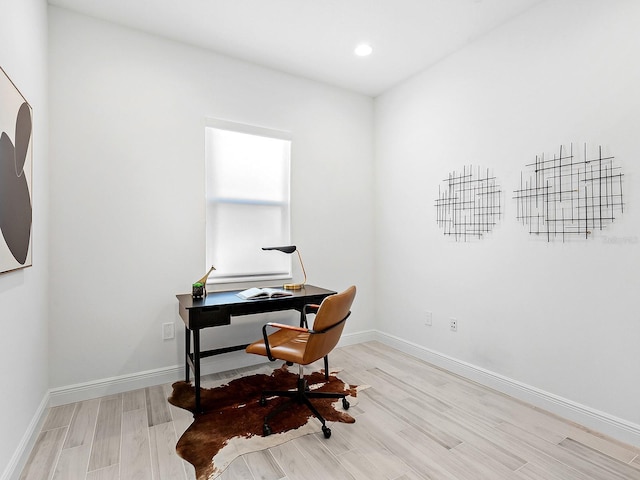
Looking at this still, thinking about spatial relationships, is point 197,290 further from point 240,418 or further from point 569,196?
point 569,196

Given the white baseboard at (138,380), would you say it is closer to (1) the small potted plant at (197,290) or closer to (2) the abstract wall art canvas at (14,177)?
(1) the small potted plant at (197,290)

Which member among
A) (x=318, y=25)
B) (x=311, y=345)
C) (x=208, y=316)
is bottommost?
(x=311, y=345)


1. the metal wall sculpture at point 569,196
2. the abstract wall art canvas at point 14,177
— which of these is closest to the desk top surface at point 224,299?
the abstract wall art canvas at point 14,177

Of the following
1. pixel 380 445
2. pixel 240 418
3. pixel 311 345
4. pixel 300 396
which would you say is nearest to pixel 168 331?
pixel 240 418

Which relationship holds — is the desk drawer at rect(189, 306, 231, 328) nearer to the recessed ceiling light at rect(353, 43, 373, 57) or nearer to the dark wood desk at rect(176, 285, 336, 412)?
the dark wood desk at rect(176, 285, 336, 412)

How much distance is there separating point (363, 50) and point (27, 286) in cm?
309

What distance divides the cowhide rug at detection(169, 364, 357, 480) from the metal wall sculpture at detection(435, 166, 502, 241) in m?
1.67

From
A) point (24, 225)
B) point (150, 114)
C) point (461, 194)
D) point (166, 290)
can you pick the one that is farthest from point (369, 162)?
point (24, 225)

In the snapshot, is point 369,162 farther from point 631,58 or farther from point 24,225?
point 24,225

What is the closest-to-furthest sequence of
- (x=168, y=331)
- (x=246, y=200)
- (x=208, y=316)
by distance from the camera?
1. (x=208, y=316)
2. (x=168, y=331)
3. (x=246, y=200)

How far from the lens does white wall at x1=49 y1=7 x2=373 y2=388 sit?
252cm

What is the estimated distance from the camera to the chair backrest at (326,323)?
6.76 feet

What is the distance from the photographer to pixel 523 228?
8.51 feet

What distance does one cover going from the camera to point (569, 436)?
209 centimetres
